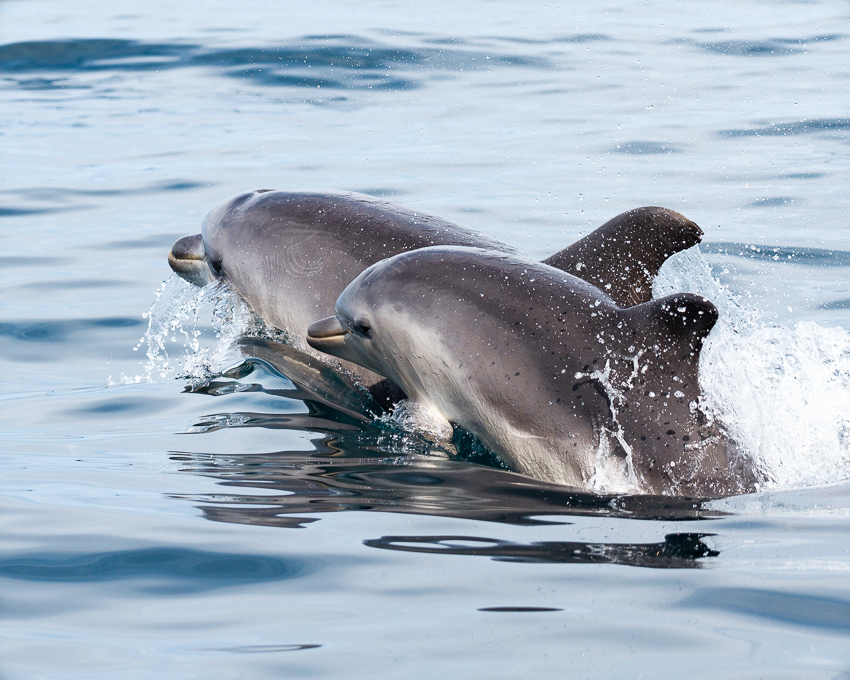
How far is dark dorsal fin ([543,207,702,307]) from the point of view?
706cm

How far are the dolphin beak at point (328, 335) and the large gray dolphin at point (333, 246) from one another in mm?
475

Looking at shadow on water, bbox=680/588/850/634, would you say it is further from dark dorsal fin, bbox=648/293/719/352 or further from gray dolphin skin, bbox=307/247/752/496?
dark dorsal fin, bbox=648/293/719/352

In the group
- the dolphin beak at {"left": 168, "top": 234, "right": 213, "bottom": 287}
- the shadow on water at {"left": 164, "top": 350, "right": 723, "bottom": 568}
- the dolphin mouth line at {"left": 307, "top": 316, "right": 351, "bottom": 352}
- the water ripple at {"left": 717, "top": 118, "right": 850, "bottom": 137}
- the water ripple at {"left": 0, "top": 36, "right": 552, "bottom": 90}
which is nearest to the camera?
the shadow on water at {"left": 164, "top": 350, "right": 723, "bottom": 568}

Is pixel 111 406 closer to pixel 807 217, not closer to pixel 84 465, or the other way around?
pixel 84 465

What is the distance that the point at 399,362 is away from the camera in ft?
23.3

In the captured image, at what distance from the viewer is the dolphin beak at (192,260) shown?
959 centimetres

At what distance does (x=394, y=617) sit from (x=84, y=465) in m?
2.98

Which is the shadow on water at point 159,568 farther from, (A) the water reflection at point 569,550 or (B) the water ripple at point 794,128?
(B) the water ripple at point 794,128

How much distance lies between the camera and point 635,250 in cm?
711

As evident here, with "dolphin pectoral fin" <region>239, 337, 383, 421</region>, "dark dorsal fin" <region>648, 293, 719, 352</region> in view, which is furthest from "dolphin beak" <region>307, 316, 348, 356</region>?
"dark dorsal fin" <region>648, 293, 719, 352</region>

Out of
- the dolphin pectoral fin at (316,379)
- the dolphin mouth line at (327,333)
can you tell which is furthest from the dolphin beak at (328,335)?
the dolphin pectoral fin at (316,379)

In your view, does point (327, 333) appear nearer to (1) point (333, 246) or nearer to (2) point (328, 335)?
(2) point (328, 335)

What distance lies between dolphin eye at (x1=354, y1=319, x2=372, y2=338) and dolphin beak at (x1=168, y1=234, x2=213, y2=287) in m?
2.66

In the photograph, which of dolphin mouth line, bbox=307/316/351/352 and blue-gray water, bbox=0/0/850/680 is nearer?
blue-gray water, bbox=0/0/850/680
